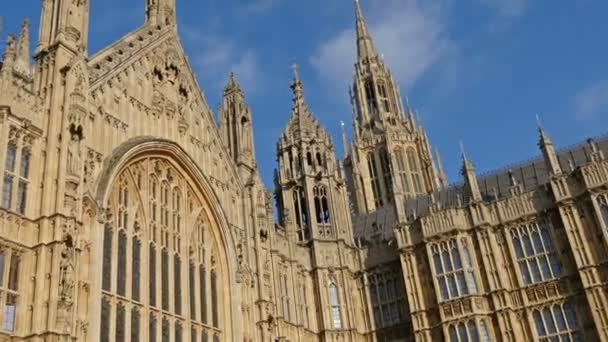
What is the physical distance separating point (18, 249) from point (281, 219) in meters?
21.3

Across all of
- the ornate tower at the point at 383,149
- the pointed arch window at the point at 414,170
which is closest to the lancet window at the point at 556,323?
the ornate tower at the point at 383,149

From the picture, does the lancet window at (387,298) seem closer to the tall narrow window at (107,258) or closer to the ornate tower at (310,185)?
the ornate tower at (310,185)

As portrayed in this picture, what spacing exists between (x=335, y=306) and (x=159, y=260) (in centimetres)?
1398

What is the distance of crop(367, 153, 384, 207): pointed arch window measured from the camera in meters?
65.0

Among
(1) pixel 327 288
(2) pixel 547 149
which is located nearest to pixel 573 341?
(2) pixel 547 149

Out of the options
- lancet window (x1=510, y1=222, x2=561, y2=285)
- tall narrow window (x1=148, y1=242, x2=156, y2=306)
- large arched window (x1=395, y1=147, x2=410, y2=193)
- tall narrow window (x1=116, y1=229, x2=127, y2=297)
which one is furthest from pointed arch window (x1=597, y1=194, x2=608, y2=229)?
large arched window (x1=395, y1=147, x2=410, y2=193)

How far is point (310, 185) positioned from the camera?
40.4m

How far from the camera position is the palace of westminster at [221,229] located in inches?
853

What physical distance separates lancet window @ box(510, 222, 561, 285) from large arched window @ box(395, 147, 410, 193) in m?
27.3

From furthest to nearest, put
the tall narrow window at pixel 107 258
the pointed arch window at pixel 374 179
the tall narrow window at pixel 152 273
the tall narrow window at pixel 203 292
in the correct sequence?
the pointed arch window at pixel 374 179 < the tall narrow window at pixel 203 292 < the tall narrow window at pixel 152 273 < the tall narrow window at pixel 107 258

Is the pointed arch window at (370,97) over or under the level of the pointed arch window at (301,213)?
over

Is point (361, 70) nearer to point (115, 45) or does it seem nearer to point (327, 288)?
point (327, 288)

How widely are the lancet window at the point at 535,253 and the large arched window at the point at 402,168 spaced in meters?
27.3

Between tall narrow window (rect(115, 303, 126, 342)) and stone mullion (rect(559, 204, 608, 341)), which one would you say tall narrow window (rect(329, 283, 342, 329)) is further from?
tall narrow window (rect(115, 303, 126, 342))
